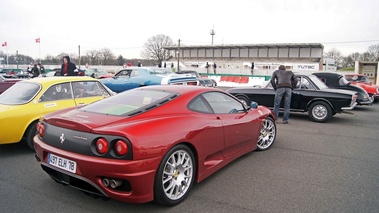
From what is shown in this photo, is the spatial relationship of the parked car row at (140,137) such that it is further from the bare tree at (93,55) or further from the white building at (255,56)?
the bare tree at (93,55)

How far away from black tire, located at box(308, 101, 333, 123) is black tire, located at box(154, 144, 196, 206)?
635cm

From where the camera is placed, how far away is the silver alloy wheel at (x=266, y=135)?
5281 mm

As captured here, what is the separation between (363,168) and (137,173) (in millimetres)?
3686

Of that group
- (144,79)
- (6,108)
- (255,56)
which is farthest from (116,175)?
(255,56)

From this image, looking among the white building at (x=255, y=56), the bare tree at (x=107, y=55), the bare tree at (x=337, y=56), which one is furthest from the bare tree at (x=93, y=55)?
the bare tree at (x=337, y=56)

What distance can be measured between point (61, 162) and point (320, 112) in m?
7.61

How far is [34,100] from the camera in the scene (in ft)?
17.1

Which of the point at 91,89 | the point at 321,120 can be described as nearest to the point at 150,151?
the point at 91,89

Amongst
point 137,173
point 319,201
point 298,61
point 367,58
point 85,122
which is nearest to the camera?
point 137,173

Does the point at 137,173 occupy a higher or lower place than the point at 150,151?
lower

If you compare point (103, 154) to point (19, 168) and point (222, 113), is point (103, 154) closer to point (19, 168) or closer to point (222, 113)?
point (222, 113)

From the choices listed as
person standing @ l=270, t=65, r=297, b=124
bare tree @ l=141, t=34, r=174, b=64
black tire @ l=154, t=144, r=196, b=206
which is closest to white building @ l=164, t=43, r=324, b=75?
bare tree @ l=141, t=34, r=174, b=64

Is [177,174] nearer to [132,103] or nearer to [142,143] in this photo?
[142,143]

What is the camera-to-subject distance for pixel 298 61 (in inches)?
2307
